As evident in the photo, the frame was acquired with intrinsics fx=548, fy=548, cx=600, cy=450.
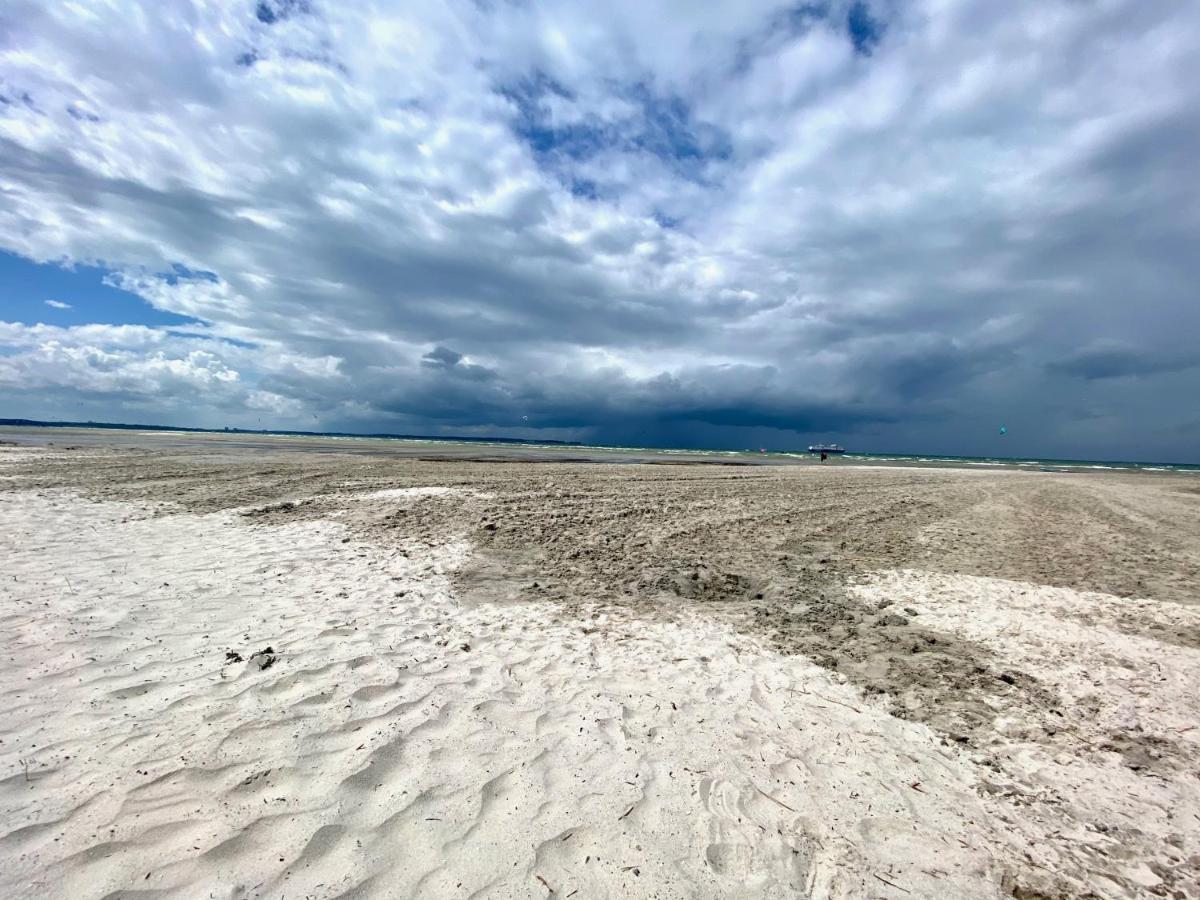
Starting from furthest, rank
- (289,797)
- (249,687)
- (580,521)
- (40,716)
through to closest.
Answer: (580,521), (249,687), (40,716), (289,797)

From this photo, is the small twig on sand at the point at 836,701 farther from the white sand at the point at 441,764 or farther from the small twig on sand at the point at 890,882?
the small twig on sand at the point at 890,882

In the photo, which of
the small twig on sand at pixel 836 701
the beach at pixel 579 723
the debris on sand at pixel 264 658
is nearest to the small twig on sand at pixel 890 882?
the beach at pixel 579 723

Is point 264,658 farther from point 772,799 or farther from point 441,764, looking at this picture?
point 772,799

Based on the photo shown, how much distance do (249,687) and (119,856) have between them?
1.93m

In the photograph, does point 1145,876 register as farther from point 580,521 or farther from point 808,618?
point 580,521

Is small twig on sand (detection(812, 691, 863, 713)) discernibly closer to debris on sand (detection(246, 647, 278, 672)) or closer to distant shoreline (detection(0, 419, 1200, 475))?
debris on sand (detection(246, 647, 278, 672))

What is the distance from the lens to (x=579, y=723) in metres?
4.68

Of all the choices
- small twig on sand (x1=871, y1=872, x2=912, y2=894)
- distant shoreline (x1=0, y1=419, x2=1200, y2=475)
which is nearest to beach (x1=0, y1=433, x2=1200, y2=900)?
small twig on sand (x1=871, y1=872, x2=912, y2=894)

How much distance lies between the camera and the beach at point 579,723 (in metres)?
3.19

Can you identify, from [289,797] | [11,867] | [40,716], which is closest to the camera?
[11,867]

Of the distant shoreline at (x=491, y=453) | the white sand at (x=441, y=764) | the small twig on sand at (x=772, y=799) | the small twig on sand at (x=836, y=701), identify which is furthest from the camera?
the distant shoreline at (x=491, y=453)

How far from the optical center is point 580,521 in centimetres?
1403

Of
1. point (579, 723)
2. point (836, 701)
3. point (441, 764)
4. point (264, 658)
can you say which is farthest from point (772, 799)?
point (264, 658)

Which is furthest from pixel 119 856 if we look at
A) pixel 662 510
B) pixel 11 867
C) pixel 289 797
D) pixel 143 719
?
pixel 662 510
